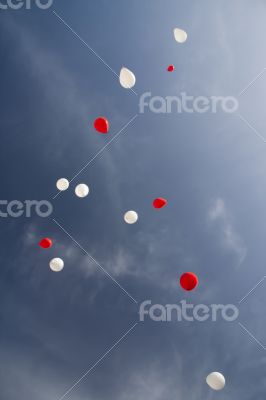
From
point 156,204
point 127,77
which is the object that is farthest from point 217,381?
point 127,77

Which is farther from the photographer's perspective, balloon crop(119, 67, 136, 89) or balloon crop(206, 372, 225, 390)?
balloon crop(119, 67, 136, 89)

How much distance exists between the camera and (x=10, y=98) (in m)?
12.4

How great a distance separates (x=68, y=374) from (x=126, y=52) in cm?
855

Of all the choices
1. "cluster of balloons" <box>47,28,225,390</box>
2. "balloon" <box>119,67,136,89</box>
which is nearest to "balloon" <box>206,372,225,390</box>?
"cluster of balloons" <box>47,28,225,390</box>

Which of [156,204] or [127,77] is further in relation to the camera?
[156,204]

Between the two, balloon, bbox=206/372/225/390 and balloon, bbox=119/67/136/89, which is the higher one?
balloon, bbox=119/67/136/89

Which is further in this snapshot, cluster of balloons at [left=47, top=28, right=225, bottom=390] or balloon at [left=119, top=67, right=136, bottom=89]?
balloon at [left=119, top=67, right=136, bottom=89]

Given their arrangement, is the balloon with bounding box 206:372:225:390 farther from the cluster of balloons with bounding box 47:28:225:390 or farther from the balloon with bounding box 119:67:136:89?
the balloon with bounding box 119:67:136:89

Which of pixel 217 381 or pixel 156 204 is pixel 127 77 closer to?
pixel 156 204

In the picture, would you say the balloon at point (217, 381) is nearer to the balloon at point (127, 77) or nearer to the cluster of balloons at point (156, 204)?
the cluster of balloons at point (156, 204)

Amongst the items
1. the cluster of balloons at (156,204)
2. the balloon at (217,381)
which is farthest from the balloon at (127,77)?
the balloon at (217,381)

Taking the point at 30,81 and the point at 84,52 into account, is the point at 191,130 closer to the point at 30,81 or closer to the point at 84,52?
the point at 84,52

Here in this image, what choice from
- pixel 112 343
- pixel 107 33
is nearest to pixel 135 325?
pixel 112 343

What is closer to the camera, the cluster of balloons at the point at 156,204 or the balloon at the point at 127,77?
the cluster of balloons at the point at 156,204
